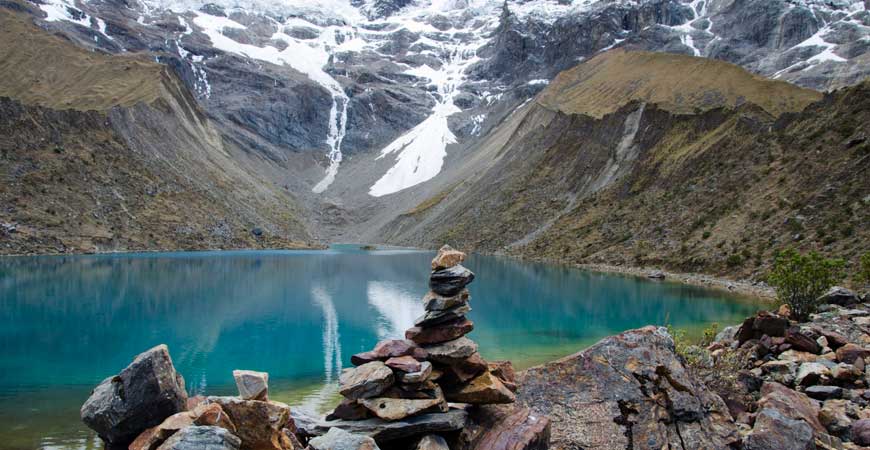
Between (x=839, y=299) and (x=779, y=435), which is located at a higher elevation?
(x=839, y=299)

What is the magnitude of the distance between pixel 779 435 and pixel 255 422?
830 cm

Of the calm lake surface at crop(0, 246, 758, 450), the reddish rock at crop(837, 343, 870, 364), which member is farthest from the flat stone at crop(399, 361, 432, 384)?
the reddish rock at crop(837, 343, 870, 364)

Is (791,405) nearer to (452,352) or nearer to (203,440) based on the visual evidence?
(452,352)

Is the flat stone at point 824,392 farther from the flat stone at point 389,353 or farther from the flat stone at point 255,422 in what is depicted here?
the flat stone at point 255,422

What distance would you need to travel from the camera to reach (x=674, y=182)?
67250mm

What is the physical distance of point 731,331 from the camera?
19859mm

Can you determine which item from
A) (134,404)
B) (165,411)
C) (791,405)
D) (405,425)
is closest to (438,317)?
(405,425)

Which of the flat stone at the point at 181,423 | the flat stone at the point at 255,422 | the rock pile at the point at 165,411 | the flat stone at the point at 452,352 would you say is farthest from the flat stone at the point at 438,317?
the flat stone at the point at 181,423

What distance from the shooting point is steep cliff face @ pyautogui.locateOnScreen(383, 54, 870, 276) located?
4516 cm

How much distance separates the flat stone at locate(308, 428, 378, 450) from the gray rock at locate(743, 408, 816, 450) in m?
6.09

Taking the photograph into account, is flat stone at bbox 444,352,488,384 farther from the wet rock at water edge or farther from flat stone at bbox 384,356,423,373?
the wet rock at water edge

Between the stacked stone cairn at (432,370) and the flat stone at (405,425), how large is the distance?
10cm

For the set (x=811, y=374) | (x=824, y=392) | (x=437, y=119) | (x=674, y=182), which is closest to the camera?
(x=824, y=392)

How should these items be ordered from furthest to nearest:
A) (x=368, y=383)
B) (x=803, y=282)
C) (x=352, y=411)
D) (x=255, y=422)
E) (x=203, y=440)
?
(x=803, y=282), (x=352, y=411), (x=368, y=383), (x=255, y=422), (x=203, y=440)
